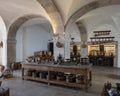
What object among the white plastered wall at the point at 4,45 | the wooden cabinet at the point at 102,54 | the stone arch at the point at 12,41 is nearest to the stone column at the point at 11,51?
the stone arch at the point at 12,41

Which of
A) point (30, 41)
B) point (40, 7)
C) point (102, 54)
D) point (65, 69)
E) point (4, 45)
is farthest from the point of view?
point (102, 54)

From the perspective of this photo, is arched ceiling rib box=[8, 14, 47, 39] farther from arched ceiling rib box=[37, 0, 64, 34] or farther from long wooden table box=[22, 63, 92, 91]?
long wooden table box=[22, 63, 92, 91]

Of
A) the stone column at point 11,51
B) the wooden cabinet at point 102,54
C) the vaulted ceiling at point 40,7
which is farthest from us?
the wooden cabinet at point 102,54

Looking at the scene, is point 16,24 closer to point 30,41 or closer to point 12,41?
point 12,41

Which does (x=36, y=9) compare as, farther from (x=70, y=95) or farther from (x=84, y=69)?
(x=70, y=95)

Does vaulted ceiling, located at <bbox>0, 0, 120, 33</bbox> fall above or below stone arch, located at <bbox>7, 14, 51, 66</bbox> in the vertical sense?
above

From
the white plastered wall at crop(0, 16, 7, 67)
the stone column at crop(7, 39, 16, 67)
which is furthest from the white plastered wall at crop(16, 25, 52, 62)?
the white plastered wall at crop(0, 16, 7, 67)

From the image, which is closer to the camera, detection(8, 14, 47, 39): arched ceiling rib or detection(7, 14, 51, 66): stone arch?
detection(8, 14, 47, 39): arched ceiling rib

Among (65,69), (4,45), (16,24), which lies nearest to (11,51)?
(4,45)

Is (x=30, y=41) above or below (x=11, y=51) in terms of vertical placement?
above

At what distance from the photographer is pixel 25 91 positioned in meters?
4.87

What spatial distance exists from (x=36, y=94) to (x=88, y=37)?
833cm

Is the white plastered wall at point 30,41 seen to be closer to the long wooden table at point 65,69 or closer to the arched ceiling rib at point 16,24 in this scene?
the arched ceiling rib at point 16,24

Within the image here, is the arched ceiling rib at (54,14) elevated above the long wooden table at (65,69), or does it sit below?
above
